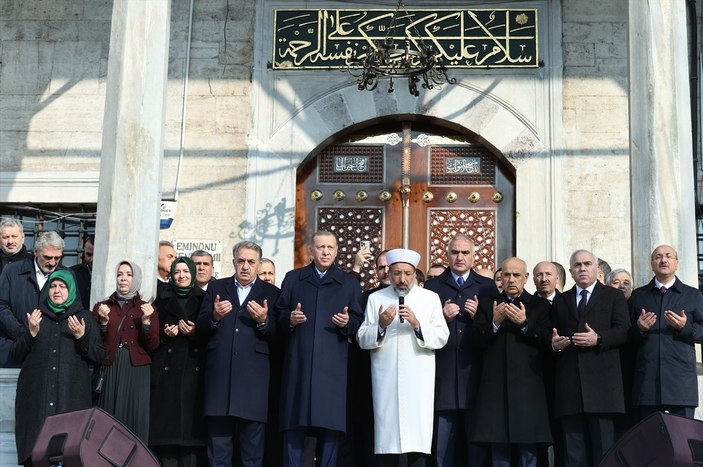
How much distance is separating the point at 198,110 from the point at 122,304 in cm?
449

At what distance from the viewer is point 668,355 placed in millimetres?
7410

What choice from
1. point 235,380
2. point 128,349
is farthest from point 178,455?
point 128,349

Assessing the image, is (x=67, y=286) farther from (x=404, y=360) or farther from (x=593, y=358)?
(x=593, y=358)

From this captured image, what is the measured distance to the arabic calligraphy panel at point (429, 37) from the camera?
11.8m

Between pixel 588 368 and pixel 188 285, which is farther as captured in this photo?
pixel 188 285

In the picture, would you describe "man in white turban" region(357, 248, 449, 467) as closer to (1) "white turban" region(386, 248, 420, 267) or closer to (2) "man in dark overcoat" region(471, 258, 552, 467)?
(1) "white turban" region(386, 248, 420, 267)

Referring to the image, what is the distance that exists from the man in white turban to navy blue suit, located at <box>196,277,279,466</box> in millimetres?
728

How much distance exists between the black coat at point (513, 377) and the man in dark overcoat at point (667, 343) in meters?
0.61

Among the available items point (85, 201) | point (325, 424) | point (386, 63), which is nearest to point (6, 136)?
point (85, 201)

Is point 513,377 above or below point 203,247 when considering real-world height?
below

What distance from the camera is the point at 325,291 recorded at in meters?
7.79

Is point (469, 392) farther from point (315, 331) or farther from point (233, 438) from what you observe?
point (233, 438)

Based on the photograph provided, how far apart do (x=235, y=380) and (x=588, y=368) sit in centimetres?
232

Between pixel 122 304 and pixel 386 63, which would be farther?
pixel 386 63
